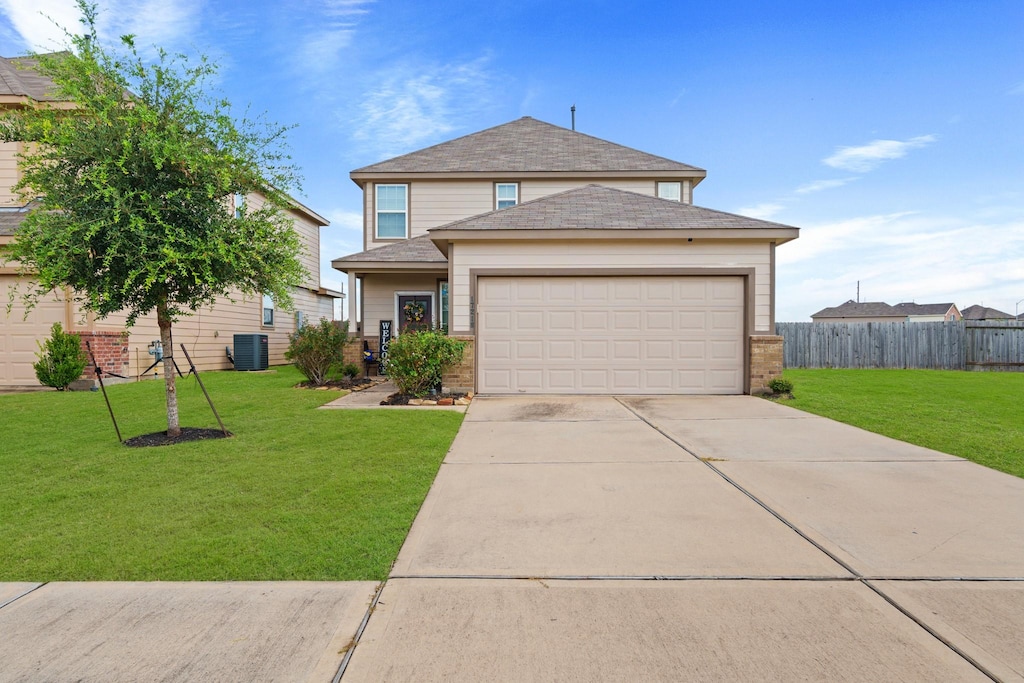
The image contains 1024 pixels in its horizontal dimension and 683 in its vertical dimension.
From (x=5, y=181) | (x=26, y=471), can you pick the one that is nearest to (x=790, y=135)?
(x=26, y=471)

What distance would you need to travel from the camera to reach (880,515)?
13.4ft

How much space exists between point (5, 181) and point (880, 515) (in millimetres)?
18977

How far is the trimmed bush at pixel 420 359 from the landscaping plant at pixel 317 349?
3464 mm

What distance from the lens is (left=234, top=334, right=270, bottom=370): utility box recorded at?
17609 mm

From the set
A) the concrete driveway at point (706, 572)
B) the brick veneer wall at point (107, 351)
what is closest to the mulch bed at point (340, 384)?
the brick veneer wall at point (107, 351)

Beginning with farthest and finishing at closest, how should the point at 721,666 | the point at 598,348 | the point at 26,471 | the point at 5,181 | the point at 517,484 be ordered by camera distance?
1. the point at 5,181
2. the point at 598,348
3. the point at 26,471
4. the point at 517,484
5. the point at 721,666

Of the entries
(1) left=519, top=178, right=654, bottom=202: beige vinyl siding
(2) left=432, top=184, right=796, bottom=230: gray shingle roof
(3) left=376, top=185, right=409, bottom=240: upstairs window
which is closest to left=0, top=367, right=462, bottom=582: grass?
(2) left=432, top=184, right=796, bottom=230: gray shingle roof

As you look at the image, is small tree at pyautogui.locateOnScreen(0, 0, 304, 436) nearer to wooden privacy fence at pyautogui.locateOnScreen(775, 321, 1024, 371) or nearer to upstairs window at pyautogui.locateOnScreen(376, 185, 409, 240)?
upstairs window at pyautogui.locateOnScreen(376, 185, 409, 240)

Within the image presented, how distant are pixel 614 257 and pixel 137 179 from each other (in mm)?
7887

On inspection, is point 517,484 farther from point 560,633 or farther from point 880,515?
point 880,515

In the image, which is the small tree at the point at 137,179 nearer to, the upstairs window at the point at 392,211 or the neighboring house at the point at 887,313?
the upstairs window at the point at 392,211

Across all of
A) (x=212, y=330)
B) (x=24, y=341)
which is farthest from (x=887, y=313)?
(x=24, y=341)

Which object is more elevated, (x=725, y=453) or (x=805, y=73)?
(x=805, y=73)

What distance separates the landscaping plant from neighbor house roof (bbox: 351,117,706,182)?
5.38 m
